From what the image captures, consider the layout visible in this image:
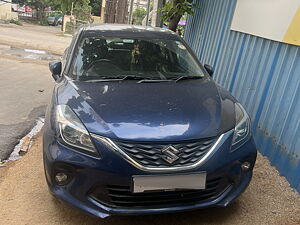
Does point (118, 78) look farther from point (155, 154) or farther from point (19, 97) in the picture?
point (19, 97)

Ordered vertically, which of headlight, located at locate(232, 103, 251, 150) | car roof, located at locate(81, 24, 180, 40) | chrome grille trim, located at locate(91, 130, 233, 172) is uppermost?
car roof, located at locate(81, 24, 180, 40)

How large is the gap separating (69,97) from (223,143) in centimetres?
145

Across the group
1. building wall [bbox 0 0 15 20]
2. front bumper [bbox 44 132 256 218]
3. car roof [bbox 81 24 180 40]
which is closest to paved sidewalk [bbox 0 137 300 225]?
front bumper [bbox 44 132 256 218]

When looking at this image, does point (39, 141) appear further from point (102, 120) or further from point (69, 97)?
point (102, 120)


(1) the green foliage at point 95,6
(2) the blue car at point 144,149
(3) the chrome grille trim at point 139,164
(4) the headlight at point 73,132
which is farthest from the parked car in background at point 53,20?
(3) the chrome grille trim at point 139,164

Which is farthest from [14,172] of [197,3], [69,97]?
[197,3]

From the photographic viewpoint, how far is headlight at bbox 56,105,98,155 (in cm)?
250

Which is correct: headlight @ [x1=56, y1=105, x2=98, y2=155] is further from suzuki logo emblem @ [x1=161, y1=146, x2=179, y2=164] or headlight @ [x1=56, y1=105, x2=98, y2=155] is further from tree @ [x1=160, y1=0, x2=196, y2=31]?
tree @ [x1=160, y1=0, x2=196, y2=31]

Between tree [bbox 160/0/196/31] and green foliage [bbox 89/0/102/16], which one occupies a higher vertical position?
tree [bbox 160/0/196/31]

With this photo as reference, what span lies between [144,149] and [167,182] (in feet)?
1.01

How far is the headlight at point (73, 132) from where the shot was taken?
250 cm

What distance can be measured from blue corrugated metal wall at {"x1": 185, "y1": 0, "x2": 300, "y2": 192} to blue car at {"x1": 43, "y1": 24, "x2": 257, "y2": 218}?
0.94m

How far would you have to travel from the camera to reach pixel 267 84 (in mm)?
4246

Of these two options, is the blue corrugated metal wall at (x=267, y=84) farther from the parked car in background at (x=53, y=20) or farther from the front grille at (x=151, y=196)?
the parked car in background at (x=53, y=20)
